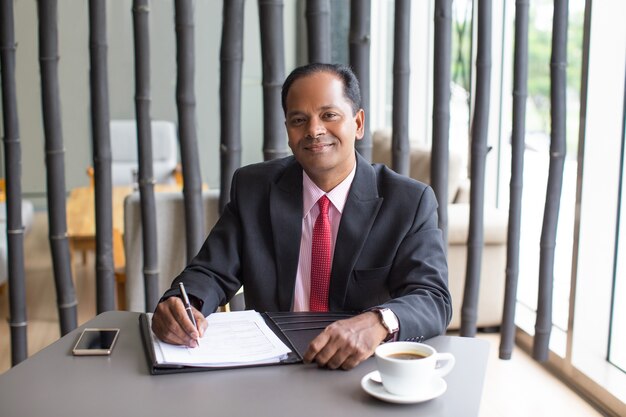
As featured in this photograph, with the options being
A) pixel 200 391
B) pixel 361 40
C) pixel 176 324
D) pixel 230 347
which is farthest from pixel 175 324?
pixel 361 40

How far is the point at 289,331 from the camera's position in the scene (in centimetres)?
138

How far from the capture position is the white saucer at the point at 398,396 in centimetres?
109

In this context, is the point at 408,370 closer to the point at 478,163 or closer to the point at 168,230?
the point at 478,163

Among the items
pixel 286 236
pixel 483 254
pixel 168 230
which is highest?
pixel 286 236

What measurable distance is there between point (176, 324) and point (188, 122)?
135 centimetres

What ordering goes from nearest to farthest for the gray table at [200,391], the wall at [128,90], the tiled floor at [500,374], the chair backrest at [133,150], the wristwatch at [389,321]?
1. the gray table at [200,391]
2. the wristwatch at [389,321]
3. the tiled floor at [500,374]
4. the wall at [128,90]
5. the chair backrest at [133,150]

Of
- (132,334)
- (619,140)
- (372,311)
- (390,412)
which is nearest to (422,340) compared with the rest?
(372,311)

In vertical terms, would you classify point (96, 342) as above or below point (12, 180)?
below

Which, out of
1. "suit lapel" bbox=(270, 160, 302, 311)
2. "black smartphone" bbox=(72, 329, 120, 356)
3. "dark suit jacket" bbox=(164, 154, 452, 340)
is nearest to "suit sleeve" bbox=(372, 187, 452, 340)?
"dark suit jacket" bbox=(164, 154, 452, 340)

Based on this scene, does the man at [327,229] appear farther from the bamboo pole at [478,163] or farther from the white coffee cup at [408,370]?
the bamboo pole at [478,163]

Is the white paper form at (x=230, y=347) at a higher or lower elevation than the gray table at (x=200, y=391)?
higher

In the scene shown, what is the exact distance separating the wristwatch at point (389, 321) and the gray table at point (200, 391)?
3.0 inches

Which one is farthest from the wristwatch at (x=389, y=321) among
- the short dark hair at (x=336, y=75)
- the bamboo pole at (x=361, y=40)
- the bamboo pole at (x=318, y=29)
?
the bamboo pole at (x=318, y=29)

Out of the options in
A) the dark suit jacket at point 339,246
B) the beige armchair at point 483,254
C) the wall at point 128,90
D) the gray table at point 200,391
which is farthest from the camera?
the wall at point 128,90
